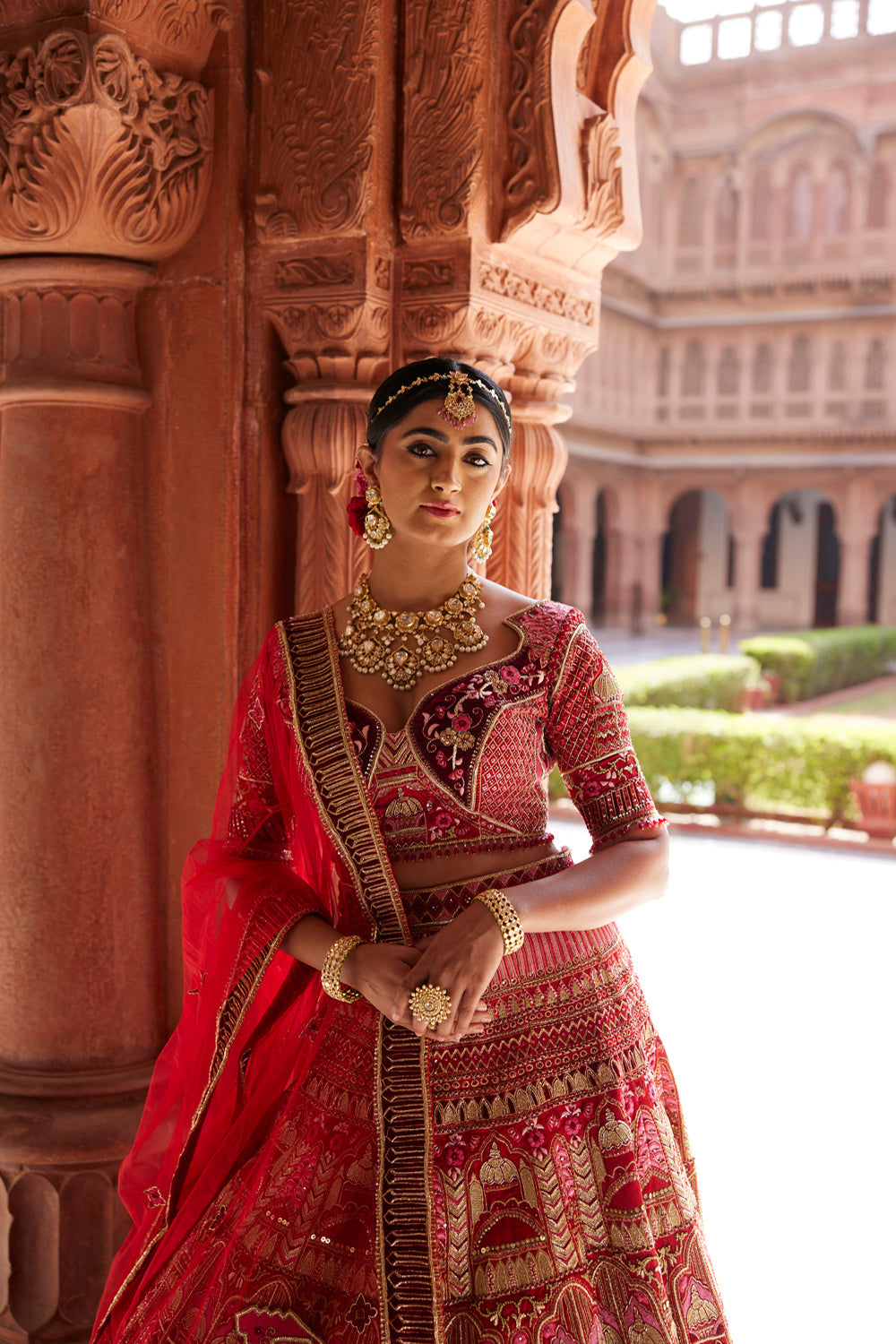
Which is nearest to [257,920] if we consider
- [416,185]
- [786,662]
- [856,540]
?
[416,185]

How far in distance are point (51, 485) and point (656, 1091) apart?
1.23m

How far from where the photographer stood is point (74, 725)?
189cm

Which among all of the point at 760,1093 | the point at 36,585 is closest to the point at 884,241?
the point at 760,1093

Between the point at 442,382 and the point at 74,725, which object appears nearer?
the point at 442,382

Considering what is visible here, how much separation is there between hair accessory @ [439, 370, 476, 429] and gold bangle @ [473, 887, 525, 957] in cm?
49

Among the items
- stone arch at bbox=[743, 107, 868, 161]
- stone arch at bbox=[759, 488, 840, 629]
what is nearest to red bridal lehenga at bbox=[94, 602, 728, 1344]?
stone arch at bbox=[743, 107, 868, 161]

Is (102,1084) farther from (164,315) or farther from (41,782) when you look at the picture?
(164,315)

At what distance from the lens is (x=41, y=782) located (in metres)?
1.89

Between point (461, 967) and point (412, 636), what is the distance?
38cm

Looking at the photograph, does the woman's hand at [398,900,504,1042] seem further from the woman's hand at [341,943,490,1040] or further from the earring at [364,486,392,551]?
the earring at [364,486,392,551]

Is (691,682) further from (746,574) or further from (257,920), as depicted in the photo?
(746,574)

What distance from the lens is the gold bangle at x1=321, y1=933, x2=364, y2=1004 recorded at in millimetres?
1258

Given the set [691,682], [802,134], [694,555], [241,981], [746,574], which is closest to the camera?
[241,981]

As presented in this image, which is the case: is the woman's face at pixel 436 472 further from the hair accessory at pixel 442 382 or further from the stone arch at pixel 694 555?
the stone arch at pixel 694 555
